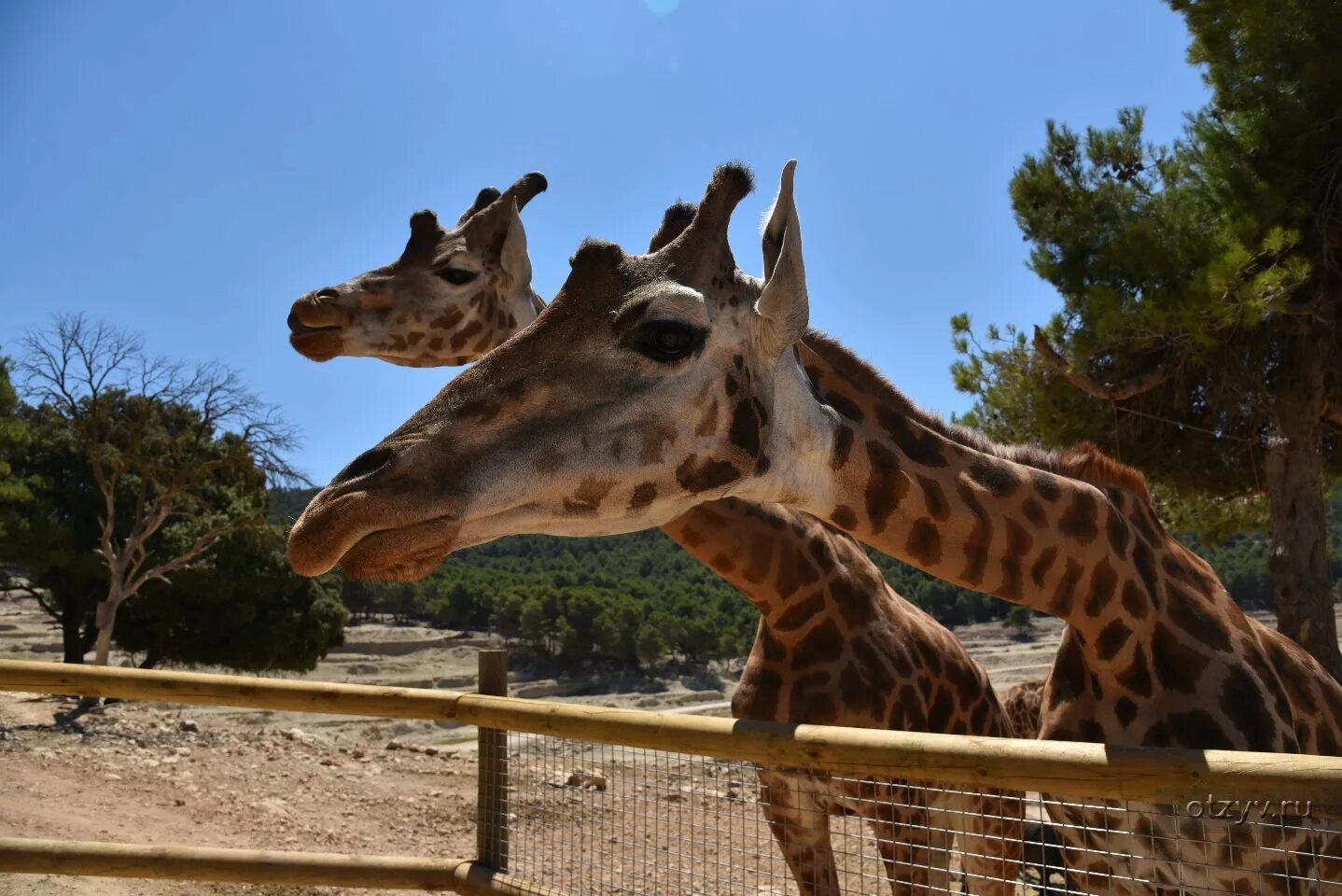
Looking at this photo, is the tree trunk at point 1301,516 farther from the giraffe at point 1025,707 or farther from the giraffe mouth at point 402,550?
the giraffe mouth at point 402,550

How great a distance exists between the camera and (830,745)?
2.17 m

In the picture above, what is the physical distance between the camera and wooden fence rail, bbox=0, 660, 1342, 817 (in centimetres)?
172

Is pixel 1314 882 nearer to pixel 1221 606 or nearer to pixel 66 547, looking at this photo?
pixel 1221 606

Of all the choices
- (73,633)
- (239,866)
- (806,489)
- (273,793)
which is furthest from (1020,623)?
(806,489)

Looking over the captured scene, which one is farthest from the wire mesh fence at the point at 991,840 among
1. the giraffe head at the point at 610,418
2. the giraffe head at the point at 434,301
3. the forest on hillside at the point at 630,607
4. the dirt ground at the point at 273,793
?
the forest on hillside at the point at 630,607

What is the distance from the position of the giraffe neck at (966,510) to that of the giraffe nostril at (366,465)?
1.16 metres

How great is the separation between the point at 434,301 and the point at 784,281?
2444 millimetres

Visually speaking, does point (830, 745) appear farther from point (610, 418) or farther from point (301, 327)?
point (301, 327)

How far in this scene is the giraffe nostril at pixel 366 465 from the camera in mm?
1922

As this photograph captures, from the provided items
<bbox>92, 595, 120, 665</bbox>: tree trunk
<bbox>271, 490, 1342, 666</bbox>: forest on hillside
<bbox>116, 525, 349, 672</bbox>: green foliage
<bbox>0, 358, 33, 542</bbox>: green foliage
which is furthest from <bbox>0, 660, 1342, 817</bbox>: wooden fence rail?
Result: <bbox>271, 490, 1342, 666</bbox>: forest on hillside

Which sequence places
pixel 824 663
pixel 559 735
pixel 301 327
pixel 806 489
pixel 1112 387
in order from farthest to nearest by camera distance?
pixel 1112 387, pixel 301 327, pixel 824 663, pixel 559 735, pixel 806 489

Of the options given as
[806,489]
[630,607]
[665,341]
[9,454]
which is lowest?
[630,607]

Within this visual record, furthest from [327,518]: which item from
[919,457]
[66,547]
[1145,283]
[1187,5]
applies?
[66,547]

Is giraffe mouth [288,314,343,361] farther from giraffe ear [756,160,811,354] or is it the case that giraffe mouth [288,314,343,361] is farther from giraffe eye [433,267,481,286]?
giraffe ear [756,160,811,354]
